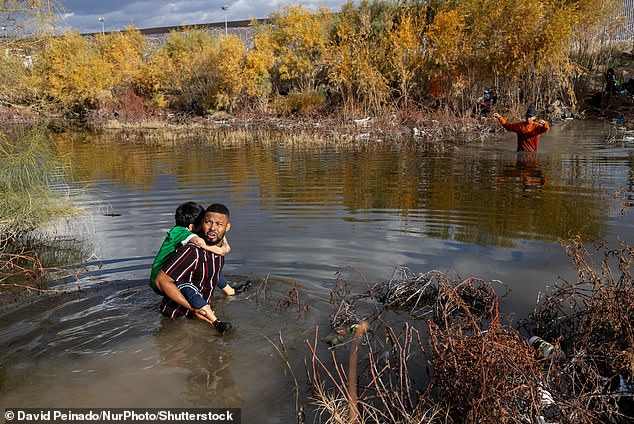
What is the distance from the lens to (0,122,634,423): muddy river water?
441cm

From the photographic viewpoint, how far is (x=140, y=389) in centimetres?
424

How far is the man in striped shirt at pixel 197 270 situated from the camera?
510 cm

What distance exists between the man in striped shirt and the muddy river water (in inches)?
7.0

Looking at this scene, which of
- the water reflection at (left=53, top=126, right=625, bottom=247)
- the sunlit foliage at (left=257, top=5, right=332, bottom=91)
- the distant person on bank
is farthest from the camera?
the sunlit foliage at (left=257, top=5, right=332, bottom=91)

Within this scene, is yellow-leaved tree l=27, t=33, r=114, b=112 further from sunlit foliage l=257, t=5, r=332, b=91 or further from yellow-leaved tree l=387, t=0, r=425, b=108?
yellow-leaved tree l=387, t=0, r=425, b=108

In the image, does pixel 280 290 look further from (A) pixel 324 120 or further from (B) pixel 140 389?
(A) pixel 324 120

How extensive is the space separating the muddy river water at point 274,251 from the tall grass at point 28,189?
58 cm

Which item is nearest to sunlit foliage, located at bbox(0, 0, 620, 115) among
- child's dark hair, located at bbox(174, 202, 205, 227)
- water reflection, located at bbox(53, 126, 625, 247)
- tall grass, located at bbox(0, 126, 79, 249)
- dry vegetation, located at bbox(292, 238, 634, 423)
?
tall grass, located at bbox(0, 126, 79, 249)

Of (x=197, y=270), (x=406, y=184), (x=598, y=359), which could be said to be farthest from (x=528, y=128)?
(x=197, y=270)

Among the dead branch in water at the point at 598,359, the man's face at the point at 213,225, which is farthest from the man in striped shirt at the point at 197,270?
the dead branch in water at the point at 598,359

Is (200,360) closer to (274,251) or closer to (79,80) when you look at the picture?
(274,251)

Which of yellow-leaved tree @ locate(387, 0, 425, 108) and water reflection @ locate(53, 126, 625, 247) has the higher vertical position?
yellow-leaved tree @ locate(387, 0, 425, 108)

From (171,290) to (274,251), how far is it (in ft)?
8.14

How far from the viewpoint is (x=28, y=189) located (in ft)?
27.2
